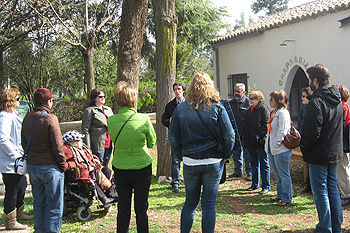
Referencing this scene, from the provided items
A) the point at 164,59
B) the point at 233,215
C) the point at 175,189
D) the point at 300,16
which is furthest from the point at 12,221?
the point at 300,16

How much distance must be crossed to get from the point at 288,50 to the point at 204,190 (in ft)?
35.0

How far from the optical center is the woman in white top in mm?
5016

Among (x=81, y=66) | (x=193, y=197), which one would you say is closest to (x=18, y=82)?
(x=81, y=66)

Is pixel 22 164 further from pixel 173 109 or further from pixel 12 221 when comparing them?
pixel 173 109

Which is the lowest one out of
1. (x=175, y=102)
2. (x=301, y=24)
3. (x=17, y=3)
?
(x=175, y=102)

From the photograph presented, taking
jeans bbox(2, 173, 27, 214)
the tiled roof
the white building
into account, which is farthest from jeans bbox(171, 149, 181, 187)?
the tiled roof

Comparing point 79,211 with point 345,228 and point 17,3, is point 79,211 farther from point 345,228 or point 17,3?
point 17,3

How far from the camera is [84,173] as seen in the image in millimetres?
4715

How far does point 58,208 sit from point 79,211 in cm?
80

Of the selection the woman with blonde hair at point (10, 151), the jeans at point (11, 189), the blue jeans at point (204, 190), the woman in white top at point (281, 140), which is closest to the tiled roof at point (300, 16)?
the woman in white top at point (281, 140)

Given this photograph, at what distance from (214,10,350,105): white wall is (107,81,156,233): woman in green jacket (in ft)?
28.8

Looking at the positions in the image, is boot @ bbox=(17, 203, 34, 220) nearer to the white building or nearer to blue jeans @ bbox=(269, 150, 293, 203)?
blue jeans @ bbox=(269, 150, 293, 203)

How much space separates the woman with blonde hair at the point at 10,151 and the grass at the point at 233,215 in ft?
1.33

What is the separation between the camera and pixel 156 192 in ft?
19.8
